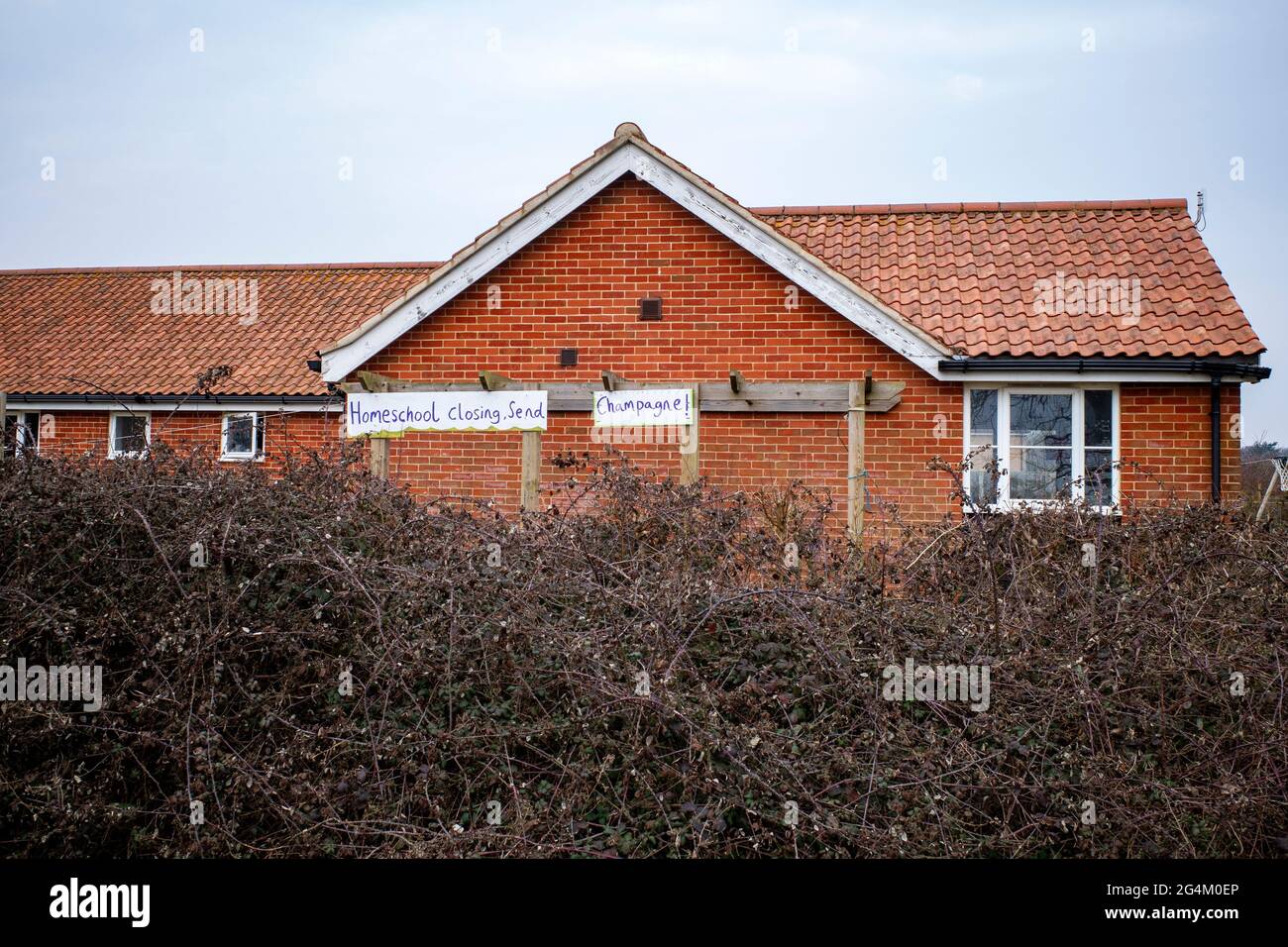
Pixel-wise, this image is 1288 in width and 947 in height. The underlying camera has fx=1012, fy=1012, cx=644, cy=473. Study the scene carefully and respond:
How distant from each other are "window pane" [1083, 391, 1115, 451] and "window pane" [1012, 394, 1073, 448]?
0.55 ft

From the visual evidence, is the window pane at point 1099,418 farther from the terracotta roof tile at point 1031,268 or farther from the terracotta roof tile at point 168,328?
the terracotta roof tile at point 168,328

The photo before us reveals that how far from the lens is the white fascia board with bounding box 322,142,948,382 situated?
33.0ft

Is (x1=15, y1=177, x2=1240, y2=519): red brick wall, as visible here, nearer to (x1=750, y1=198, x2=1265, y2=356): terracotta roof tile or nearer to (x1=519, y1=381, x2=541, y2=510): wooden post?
(x1=750, y1=198, x2=1265, y2=356): terracotta roof tile

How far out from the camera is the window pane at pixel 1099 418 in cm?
1022

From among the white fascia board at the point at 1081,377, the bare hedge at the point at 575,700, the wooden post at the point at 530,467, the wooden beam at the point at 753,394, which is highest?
the white fascia board at the point at 1081,377

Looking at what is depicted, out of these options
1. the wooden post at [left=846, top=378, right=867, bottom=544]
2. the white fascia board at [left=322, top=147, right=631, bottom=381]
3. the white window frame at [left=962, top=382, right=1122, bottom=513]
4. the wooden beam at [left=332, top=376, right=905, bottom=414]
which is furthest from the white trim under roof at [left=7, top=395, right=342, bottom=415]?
the white window frame at [left=962, top=382, right=1122, bottom=513]

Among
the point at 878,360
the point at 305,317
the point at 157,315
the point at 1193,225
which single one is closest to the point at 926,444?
the point at 878,360

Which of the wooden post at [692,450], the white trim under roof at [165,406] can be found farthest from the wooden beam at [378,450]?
the white trim under roof at [165,406]

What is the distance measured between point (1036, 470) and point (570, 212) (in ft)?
18.1

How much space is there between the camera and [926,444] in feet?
33.1

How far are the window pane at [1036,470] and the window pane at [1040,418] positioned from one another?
0.09m

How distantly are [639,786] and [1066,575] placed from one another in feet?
9.10

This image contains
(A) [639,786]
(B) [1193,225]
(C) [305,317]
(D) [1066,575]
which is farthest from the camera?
(C) [305,317]
